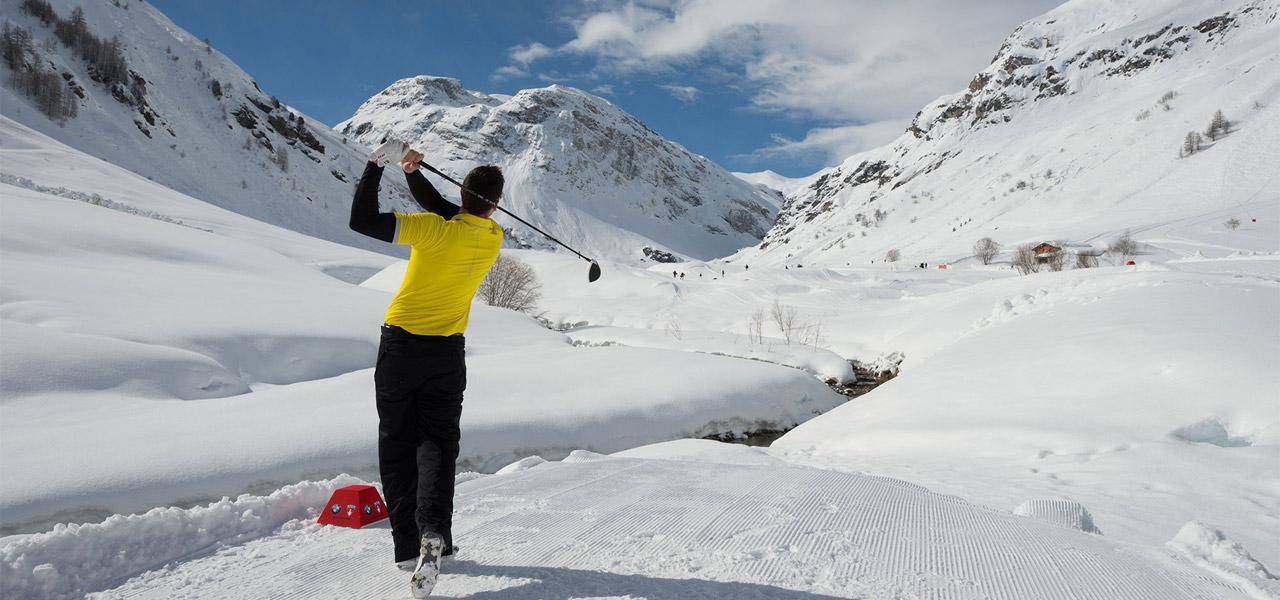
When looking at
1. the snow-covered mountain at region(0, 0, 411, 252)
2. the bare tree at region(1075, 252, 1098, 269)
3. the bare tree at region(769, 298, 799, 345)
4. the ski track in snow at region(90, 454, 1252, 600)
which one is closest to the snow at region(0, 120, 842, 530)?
the ski track in snow at region(90, 454, 1252, 600)

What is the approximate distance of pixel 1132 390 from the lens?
28.1ft

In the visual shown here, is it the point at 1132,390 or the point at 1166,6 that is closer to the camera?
the point at 1132,390

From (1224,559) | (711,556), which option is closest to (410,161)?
(711,556)

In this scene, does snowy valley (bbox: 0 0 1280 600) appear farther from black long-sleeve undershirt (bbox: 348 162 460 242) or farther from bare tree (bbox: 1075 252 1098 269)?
bare tree (bbox: 1075 252 1098 269)

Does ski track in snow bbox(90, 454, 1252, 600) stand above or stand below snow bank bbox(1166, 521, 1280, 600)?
below

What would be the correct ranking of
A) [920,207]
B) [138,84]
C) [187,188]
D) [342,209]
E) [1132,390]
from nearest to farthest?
[1132,390] → [187,188] → [138,84] → [342,209] → [920,207]

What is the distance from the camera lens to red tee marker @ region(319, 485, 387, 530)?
148 inches

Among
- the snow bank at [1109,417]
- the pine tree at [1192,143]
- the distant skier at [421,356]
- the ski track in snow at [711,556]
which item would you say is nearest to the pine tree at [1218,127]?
the pine tree at [1192,143]

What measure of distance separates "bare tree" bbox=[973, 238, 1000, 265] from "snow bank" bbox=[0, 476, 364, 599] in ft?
198

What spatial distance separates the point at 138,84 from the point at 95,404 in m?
64.5

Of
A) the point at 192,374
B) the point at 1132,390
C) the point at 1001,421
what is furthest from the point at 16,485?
the point at 1132,390

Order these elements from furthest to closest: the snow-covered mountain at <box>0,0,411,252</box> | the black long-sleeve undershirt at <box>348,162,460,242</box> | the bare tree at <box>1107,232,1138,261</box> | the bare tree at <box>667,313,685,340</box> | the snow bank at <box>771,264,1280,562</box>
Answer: the snow-covered mountain at <box>0,0,411,252</box> < the bare tree at <box>1107,232,1138,261</box> < the bare tree at <box>667,313,685,340</box> < the snow bank at <box>771,264,1280,562</box> < the black long-sleeve undershirt at <box>348,162,460,242</box>

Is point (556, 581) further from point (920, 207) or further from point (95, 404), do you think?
point (920, 207)

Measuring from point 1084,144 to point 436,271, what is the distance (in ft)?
351
